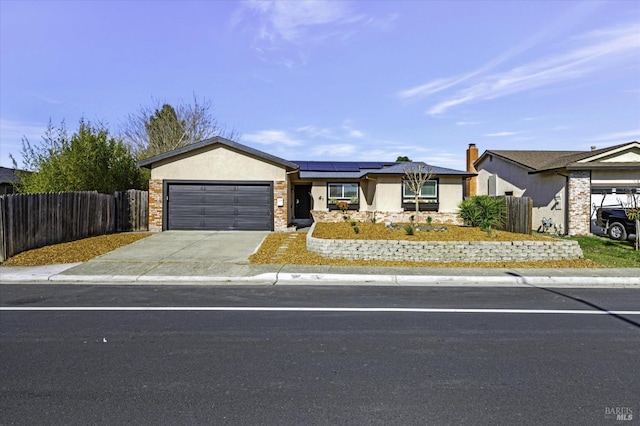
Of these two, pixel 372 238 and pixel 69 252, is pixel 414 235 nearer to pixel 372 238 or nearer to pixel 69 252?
pixel 372 238

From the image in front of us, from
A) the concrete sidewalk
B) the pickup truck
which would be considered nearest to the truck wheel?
the pickup truck

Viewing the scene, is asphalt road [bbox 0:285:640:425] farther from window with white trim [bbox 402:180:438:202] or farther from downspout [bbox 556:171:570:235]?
window with white trim [bbox 402:180:438:202]

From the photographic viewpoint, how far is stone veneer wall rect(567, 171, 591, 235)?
18.7m

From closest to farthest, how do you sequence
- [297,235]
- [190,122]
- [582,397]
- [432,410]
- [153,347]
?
[432,410], [582,397], [153,347], [297,235], [190,122]

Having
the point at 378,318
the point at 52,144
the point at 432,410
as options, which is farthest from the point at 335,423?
the point at 52,144

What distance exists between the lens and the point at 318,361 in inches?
179

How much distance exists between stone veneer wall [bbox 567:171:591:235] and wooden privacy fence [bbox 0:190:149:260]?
1946 centimetres

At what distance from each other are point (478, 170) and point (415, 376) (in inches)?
1168

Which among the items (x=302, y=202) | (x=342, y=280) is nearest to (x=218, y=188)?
(x=302, y=202)

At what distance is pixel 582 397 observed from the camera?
3.71 meters

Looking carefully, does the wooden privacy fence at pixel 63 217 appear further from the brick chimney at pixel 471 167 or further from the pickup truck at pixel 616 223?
the brick chimney at pixel 471 167

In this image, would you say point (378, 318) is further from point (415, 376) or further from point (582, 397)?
point (582, 397)

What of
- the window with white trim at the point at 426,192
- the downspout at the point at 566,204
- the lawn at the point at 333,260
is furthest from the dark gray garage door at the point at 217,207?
the downspout at the point at 566,204

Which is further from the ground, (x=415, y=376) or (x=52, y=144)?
(x=52, y=144)
